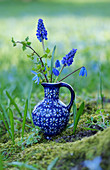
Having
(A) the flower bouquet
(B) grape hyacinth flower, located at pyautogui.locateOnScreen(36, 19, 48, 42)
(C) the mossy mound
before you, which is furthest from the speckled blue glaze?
(B) grape hyacinth flower, located at pyautogui.locateOnScreen(36, 19, 48, 42)

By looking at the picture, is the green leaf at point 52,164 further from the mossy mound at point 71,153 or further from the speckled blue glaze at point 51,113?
the speckled blue glaze at point 51,113

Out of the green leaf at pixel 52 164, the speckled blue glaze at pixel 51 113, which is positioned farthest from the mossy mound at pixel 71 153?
the speckled blue glaze at pixel 51 113

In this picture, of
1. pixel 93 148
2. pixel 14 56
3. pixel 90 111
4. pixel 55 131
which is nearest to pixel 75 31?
pixel 14 56

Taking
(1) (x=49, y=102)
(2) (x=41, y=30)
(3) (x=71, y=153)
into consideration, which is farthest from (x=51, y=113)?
(2) (x=41, y=30)

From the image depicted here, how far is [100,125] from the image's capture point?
1.91m

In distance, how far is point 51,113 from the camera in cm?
195

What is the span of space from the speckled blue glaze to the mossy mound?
0.24 m

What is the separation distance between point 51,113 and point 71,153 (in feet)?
1.88

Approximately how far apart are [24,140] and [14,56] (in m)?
3.98

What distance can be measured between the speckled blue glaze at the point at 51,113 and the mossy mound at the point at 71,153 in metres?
0.24

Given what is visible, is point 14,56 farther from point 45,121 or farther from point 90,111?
point 45,121

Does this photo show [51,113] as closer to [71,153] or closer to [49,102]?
[49,102]

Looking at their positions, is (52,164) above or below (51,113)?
below

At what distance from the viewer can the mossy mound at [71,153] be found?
1.29m
